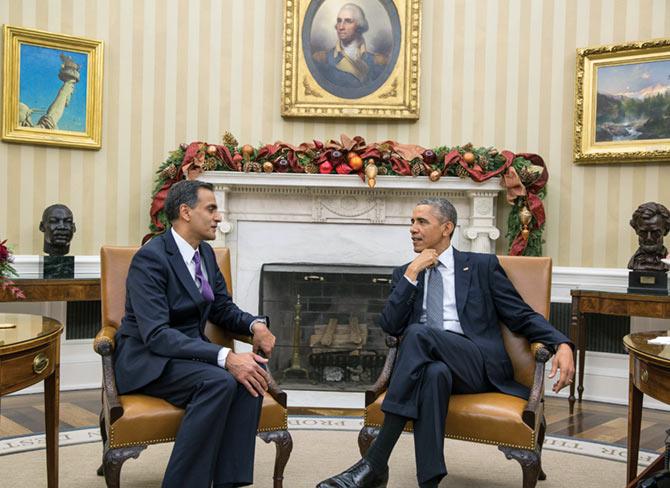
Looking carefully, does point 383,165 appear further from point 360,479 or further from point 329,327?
point 360,479

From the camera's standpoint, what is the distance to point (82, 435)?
4.09 meters

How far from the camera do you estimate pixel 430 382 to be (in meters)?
2.90

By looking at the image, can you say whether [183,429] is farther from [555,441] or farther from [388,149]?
[388,149]

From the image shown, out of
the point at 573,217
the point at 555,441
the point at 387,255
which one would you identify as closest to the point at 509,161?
the point at 573,217

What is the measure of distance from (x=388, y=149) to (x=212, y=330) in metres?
2.65

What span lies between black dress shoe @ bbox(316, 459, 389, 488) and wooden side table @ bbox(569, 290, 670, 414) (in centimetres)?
259

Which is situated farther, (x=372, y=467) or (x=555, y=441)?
(x=555, y=441)

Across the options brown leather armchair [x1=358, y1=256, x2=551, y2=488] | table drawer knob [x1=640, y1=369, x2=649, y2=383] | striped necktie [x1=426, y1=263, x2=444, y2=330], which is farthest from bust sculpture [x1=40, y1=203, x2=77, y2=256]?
table drawer knob [x1=640, y1=369, x2=649, y2=383]

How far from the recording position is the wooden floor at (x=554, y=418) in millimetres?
4266

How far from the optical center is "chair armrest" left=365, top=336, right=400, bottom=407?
3.12m

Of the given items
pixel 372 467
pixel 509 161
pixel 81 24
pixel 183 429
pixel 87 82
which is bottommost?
pixel 372 467

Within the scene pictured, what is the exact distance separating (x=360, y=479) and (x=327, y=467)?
0.75m

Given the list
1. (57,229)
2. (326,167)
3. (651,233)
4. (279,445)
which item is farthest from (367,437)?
(57,229)

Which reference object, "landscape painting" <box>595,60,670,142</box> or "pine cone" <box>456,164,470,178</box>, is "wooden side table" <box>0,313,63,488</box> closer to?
"pine cone" <box>456,164,470,178</box>
